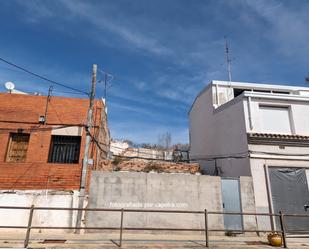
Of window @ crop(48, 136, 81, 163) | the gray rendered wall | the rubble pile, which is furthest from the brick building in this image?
the gray rendered wall

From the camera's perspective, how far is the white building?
45.2 feet

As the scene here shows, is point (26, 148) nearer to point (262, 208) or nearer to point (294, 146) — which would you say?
point (262, 208)

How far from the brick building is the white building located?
7.97 metres

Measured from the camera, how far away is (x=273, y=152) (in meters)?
14.7

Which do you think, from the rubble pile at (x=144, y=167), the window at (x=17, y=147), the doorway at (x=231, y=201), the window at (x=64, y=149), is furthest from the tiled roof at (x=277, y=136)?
the window at (x=17, y=147)

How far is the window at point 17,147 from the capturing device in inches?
537

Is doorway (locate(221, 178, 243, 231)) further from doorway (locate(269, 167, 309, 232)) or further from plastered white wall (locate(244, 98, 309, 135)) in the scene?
plastered white wall (locate(244, 98, 309, 135))

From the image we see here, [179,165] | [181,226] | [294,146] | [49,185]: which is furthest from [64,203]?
[294,146]

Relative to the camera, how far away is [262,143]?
14.6 m

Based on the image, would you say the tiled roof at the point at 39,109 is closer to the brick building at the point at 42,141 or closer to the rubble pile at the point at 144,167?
the brick building at the point at 42,141

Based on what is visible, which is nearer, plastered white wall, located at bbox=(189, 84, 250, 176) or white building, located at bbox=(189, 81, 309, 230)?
white building, located at bbox=(189, 81, 309, 230)

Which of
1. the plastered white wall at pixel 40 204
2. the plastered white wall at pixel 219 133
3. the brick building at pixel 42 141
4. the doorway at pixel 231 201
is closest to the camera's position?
the plastered white wall at pixel 40 204

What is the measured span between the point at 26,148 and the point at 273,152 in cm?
1339

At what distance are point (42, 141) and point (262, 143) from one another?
1188 centimetres
